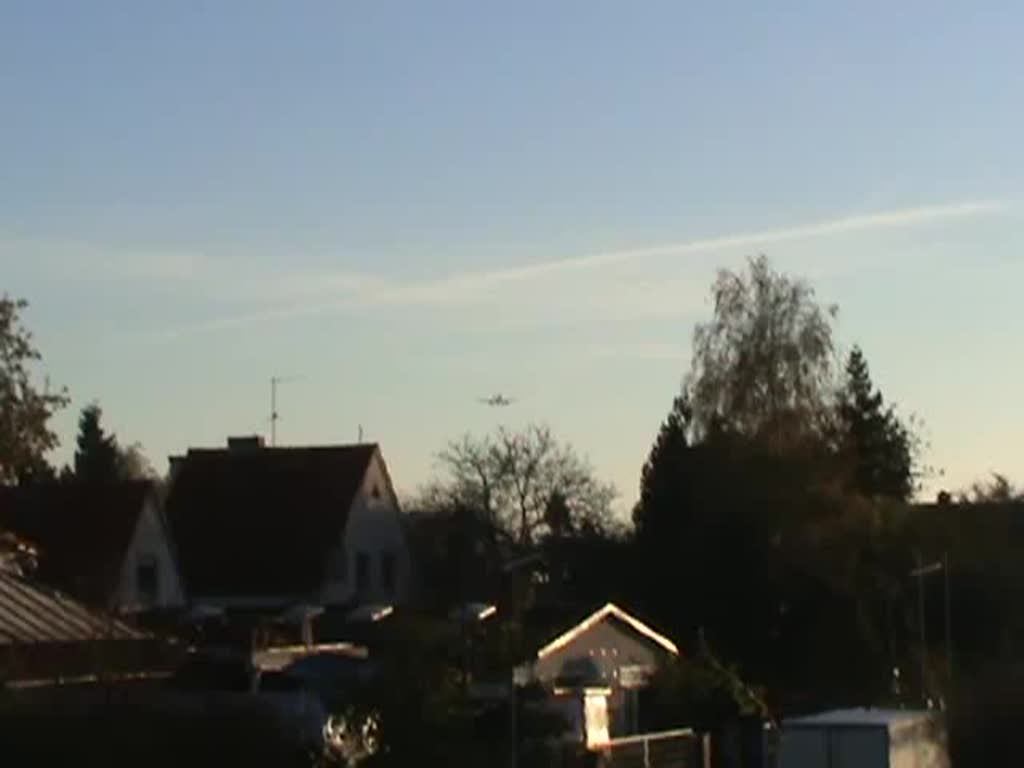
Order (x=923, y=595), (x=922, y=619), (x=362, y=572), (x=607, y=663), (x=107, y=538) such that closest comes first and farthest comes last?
(x=607, y=663) → (x=107, y=538) → (x=922, y=619) → (x=923, y=595) → (x=362, y=572)

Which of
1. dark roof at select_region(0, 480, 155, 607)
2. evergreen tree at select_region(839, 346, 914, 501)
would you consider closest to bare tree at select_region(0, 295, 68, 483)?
dark roof at select_region(0, 480, 155, 607)

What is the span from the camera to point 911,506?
72938 mm

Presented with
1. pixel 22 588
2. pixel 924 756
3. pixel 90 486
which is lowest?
pixel 924 756

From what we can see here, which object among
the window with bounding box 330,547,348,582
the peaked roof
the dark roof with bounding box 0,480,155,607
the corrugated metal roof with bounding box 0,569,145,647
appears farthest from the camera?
the window with bounding box 330,547,348,582

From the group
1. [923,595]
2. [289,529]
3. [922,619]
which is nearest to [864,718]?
[922,619]

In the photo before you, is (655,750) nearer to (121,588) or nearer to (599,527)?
(121,588)

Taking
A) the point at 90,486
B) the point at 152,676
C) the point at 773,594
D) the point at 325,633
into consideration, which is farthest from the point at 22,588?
the point at 773,594

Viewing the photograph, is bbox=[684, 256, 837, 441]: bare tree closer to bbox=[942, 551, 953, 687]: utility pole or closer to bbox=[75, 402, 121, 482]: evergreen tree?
bbox=[942, 551, 953, 687]: utility pole

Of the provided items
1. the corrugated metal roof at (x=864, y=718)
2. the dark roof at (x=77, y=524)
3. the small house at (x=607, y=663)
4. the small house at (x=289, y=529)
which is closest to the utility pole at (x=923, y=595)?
the small house at (x=607, y=663)

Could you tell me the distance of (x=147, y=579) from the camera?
6066 centimetres

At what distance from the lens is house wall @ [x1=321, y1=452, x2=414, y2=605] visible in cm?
6769

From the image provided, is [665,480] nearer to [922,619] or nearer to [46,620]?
[922,619]

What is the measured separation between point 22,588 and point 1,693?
764cm

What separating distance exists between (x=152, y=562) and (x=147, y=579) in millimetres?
418
